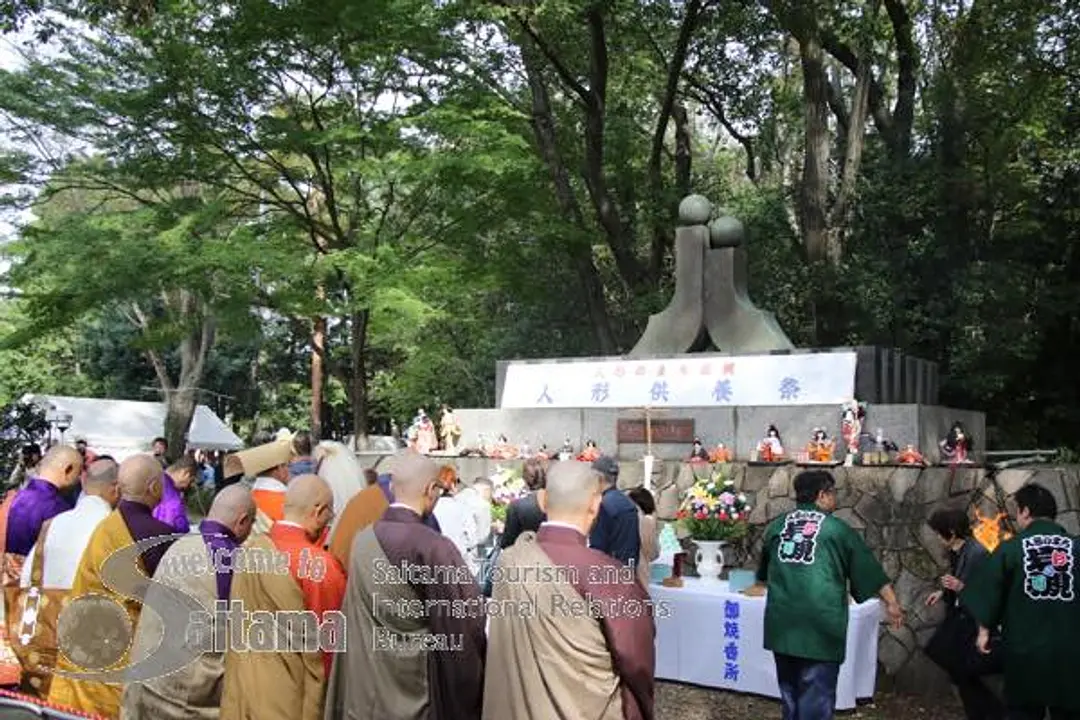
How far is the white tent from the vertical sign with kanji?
54.8 ft

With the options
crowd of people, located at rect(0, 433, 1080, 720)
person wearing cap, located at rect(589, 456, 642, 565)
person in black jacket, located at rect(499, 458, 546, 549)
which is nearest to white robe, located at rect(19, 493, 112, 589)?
crowd of people, located at rect(0, 433, 1080, 720)

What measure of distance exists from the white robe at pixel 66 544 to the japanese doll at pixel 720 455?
20.0ft

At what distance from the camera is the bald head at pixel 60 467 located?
16.2ft

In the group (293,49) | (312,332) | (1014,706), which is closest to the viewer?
(1014,706)

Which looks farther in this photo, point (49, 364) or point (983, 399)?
→ point (49, 364)

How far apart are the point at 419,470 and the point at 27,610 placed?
7.93 ft

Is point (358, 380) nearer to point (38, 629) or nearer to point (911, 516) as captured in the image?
point (911, 516)

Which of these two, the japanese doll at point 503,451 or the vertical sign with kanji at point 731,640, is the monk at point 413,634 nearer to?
the vertical sign with kanji at point 731,640

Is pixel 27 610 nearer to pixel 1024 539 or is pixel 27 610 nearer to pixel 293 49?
pixel 1024 539

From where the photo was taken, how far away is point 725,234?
444 inches

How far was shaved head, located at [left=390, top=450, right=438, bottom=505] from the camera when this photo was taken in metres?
3.36

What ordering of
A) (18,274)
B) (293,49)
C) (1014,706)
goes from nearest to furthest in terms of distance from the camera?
(1014,706) → (18,274) → (293,49)

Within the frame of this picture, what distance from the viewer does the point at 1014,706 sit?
4.16m

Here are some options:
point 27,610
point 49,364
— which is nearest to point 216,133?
point 27,610
